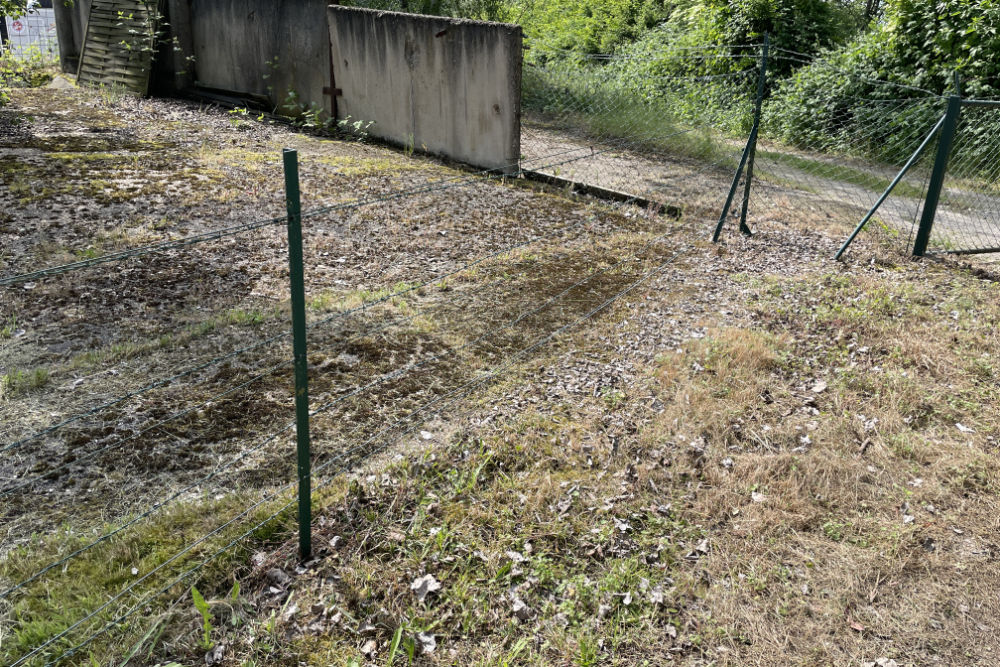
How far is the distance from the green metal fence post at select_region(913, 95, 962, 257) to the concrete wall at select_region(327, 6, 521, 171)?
4.26 metres

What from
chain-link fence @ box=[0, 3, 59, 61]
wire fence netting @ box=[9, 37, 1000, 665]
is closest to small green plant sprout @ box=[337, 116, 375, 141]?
wire fence netting @ box=[9, 37, 1000, 665]

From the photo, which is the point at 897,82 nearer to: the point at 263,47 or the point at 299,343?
the point at 263,47

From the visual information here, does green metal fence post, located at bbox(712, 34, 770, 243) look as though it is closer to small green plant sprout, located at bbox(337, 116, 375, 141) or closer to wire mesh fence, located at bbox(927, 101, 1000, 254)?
wire mesh fence, located at bbox(927, 101, 1000, 254)

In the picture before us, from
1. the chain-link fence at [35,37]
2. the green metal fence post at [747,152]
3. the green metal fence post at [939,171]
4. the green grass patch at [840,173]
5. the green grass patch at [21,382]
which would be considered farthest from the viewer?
the chain-link fence at [35,37]

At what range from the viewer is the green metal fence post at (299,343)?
279 cm

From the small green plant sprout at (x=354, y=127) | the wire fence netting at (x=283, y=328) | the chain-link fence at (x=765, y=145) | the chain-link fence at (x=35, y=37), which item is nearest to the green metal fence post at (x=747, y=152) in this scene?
the chain-link fence at (x=765, y=145)

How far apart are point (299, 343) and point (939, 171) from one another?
6108 mm

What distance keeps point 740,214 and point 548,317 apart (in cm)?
327

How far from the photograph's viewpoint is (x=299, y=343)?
3.04 meters

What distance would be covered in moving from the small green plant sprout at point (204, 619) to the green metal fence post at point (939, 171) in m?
6.59

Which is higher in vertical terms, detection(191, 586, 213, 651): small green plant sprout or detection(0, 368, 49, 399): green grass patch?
detection(0, 368, 49, 399): green grass patch

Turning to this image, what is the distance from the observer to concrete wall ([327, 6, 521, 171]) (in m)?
8.75

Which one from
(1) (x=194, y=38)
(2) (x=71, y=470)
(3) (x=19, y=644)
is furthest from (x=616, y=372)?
(1) (x=194, y=38)

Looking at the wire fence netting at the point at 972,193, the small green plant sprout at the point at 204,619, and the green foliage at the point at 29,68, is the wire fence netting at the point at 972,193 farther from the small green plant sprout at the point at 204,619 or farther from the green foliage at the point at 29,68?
the green foliage at the point at 29,68
